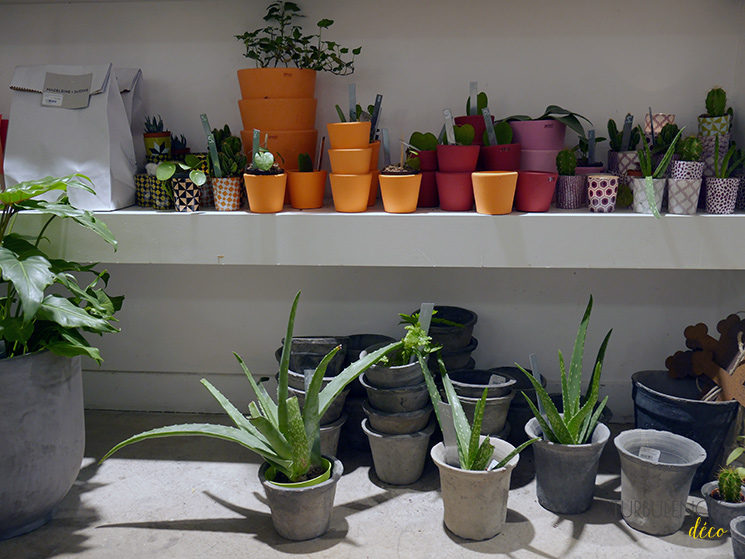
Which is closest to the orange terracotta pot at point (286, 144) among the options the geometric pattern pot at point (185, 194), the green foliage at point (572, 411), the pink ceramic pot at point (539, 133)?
the geometric pattern pot at point (185, 194)

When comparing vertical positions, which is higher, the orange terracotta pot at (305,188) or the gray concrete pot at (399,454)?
the orange terracotta pot at (305,188)

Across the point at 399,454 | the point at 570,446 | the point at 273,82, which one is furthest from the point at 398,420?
the point at 273,82

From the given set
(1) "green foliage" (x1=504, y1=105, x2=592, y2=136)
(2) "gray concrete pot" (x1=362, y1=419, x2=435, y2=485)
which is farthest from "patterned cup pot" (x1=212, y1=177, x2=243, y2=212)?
(1) "green foliage" (x1=504, y1=105, x2=592, y2=136)

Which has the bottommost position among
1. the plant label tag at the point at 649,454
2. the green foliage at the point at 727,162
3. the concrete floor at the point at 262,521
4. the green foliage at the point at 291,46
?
the concrete floor at the point at 262,521

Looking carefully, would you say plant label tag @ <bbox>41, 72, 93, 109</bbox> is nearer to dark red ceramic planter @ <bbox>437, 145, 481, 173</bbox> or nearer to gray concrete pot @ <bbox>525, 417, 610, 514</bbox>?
dark red ceramic planter @ <bbox>437, 145, 481, 173</bbox>

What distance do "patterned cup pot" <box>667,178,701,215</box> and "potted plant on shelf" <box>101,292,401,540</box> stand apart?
37.7 inches

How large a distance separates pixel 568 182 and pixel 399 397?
32.7 inches

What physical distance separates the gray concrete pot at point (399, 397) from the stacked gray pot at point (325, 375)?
133 mm

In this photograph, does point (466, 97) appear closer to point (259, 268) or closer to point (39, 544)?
point (259, 268)

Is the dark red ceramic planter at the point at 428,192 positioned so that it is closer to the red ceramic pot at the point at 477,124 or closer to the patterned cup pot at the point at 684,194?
the red ceramic pot at the point at 477,124

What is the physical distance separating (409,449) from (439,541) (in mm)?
308

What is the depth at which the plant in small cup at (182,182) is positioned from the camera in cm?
216

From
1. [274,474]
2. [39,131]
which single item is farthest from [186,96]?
[274,474]

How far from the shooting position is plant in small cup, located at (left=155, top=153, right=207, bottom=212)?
2160 mm
